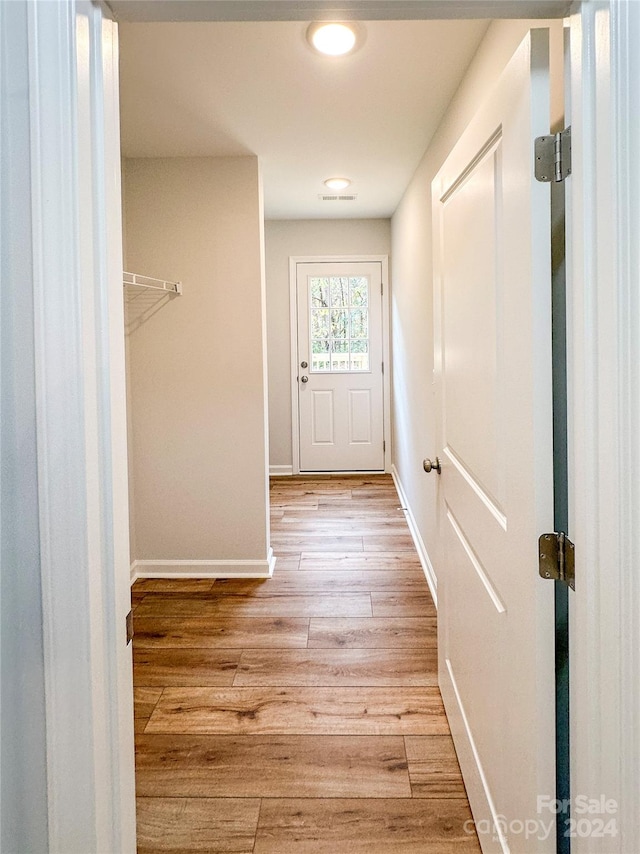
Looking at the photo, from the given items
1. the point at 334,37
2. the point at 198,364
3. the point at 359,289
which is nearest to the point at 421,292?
the point at 198,364

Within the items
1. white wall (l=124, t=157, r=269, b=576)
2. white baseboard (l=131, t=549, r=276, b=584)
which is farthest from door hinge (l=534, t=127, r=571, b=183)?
white baseboard (l=131, t=549, r=276, b=584)

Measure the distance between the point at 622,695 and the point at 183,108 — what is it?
2.77 m

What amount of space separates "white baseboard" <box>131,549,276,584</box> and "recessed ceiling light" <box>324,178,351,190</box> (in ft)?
8.31

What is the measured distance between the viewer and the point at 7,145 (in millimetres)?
869

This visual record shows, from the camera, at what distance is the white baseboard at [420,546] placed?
3133 mm

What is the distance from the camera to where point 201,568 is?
3537mm

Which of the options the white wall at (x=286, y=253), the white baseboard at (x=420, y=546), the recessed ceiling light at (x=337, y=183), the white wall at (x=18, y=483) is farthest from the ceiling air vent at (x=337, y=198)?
the white wall at (x=18, y=483)

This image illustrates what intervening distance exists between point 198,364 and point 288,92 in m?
1.51

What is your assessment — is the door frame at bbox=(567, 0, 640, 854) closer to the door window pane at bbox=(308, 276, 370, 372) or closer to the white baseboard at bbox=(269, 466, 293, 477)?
the door window pane at bbox=(308, 276, 370, 372)

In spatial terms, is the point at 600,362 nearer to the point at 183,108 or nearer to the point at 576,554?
the point at 576,554

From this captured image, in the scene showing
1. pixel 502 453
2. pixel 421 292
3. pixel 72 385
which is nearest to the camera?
pixel 72 385

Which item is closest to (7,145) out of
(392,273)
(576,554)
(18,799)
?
(18,799)

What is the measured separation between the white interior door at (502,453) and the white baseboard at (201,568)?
1789 millimetres

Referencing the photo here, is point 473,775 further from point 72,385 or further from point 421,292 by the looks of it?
point 421,292
